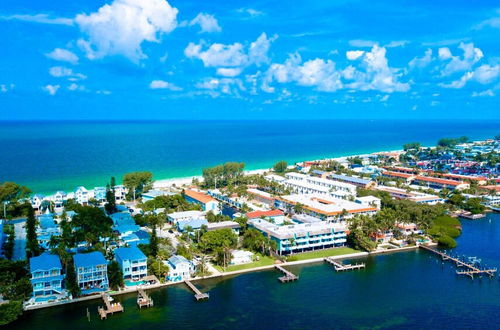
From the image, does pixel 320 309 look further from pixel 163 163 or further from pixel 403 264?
pixel 163 163

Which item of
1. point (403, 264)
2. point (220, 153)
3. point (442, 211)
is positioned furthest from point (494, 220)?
point (220, 153)

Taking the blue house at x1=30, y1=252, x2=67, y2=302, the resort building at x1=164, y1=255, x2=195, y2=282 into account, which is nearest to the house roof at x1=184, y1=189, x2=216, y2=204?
the resort building at x1=164, y1=255, x2=195, y2=282

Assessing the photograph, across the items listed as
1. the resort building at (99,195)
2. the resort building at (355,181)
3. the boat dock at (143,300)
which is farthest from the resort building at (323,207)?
the boat dock at (143,300)

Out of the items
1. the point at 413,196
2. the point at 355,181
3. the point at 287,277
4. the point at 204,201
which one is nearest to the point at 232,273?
the point at 287,277

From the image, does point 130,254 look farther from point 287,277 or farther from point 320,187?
point 320,187

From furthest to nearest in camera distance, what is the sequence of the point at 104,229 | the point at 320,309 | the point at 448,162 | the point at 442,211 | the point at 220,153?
the point at 220,153 → the point at 448,162 → the point at 442,211 → the point at 104,229 → the point at 320,309

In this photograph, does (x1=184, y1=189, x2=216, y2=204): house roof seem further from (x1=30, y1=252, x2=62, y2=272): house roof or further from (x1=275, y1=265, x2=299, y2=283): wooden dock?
(x1=30, y1=252, x2=62, y2=272): house roof

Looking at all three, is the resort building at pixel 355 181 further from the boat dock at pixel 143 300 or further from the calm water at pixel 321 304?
the boat dock at pixel 143 300
